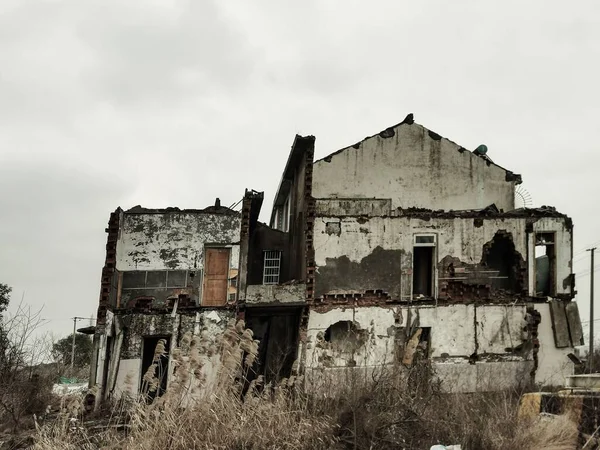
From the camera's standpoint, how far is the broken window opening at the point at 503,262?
22328mm

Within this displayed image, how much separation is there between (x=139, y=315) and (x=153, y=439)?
13984mm

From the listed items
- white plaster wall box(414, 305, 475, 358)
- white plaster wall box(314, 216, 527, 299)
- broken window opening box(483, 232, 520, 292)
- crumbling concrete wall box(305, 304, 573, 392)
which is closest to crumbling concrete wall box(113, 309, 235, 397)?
Answer: crumbling concrete wall box(305, 304, 573, 392)

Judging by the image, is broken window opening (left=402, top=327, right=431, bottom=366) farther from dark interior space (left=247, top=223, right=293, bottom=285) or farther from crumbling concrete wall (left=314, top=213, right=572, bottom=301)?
dark interior space (left=247, top=223, right=293, bottom=285)

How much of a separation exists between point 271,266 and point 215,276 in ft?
14.2

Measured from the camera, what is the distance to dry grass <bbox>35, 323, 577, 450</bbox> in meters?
8.55

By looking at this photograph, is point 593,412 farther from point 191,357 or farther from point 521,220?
point 521,220

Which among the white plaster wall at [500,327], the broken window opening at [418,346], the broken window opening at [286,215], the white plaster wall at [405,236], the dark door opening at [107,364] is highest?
the broken window opening at [286,215]

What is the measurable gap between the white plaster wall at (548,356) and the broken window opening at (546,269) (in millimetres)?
782

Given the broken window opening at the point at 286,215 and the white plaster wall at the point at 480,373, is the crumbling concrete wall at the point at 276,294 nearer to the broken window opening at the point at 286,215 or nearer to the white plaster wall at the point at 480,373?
the white plaster wall at the point at 480,373

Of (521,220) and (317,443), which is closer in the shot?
(317,443)

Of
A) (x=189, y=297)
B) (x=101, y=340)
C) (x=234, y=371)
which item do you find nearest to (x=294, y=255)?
(x=189, y=297)

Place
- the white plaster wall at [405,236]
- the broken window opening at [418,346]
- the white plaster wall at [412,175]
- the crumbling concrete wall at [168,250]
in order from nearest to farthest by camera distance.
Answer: the broken window opening at [418,346] → the white plaster wall at [405,236] → the crumbling concrete wall at [168,250] → the white plaster wall at [412,175]

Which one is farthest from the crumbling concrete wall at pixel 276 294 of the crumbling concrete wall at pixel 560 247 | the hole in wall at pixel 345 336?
the crumbling concrete wall at pixel 560 247

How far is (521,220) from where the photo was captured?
73.4 feet
